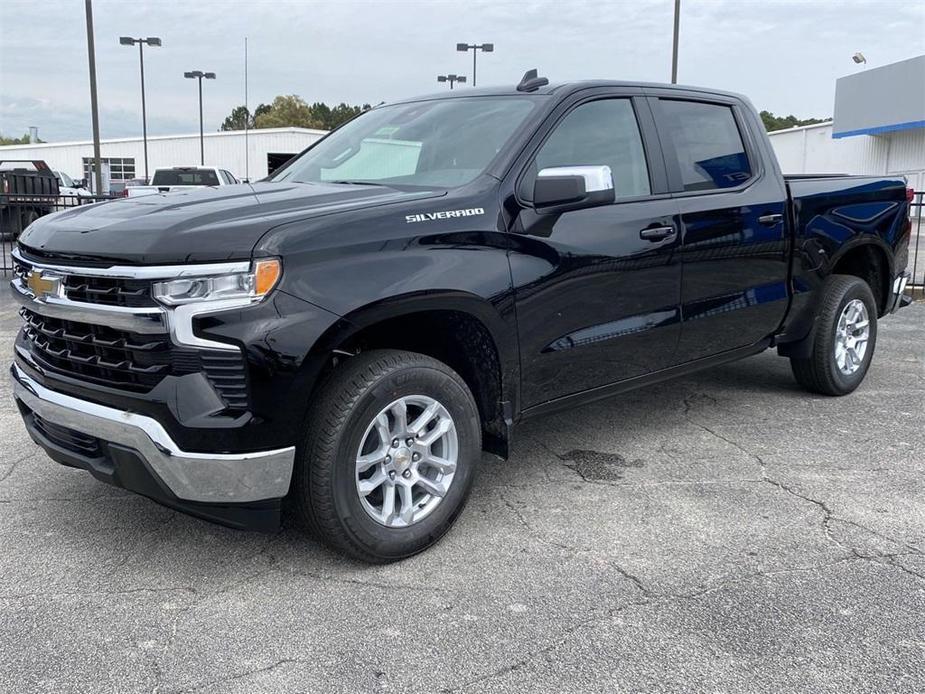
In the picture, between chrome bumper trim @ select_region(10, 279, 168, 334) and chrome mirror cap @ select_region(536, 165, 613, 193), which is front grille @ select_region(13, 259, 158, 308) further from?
chrome mirror cap @ select_region(536, 165, 613, 193)

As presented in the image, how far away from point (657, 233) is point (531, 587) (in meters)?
1.86

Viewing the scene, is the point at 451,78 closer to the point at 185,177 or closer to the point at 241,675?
the point at 185,177

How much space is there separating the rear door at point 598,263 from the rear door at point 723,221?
0.45 ft

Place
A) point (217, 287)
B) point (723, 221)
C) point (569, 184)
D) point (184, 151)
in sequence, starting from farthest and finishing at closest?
point (184, 151) → point (723, 221) → point (569, 184) → point (217, 287)

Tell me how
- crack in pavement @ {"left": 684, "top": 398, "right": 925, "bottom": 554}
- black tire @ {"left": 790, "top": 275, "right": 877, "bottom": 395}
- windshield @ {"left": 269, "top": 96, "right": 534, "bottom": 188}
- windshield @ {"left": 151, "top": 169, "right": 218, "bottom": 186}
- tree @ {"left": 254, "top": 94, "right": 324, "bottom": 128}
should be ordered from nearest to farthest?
crack in pavement @ {"left": 684, "top": 398, "right": 925, "bottom": 554} → windshield @ {"left": 269, "top": 96, "right": 534, "bottom": 188} → black tire @ {"left": 790, "top": 275, "right": 877, "bottom": 395} → windshield @ {"left": 151, "top": 169, "right": 218, "bottom": 186} → tree @ {"left": 254, "top": 94, "right": 324, "bottom": 128}

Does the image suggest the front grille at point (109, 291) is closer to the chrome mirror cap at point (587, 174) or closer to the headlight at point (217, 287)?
the headlight at point (217, 287)

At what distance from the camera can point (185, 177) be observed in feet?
71.3

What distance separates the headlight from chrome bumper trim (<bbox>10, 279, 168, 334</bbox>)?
0.06m

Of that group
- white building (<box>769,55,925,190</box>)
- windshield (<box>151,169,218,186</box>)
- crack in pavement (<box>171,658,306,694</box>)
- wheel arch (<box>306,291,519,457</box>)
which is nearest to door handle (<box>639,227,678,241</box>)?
wheel arch (<box>306,291,519,457</box>)

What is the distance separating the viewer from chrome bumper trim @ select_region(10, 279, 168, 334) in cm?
287

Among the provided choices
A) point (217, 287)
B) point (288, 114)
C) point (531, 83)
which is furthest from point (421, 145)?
point (288, 114)

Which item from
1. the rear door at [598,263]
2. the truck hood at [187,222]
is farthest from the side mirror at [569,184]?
the truck hood at [187,222]

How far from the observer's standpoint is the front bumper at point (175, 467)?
9.53 feet

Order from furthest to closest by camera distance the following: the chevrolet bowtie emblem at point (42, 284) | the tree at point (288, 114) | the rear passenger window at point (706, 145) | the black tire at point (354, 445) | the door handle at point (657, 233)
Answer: the tree at point (288, 114) < the rear passenger window at point (706, 145) < the door handle at point (657, 233) < the chevrolet bowtie emblem at point (42, 284) < the black tire at point (354, 445)
